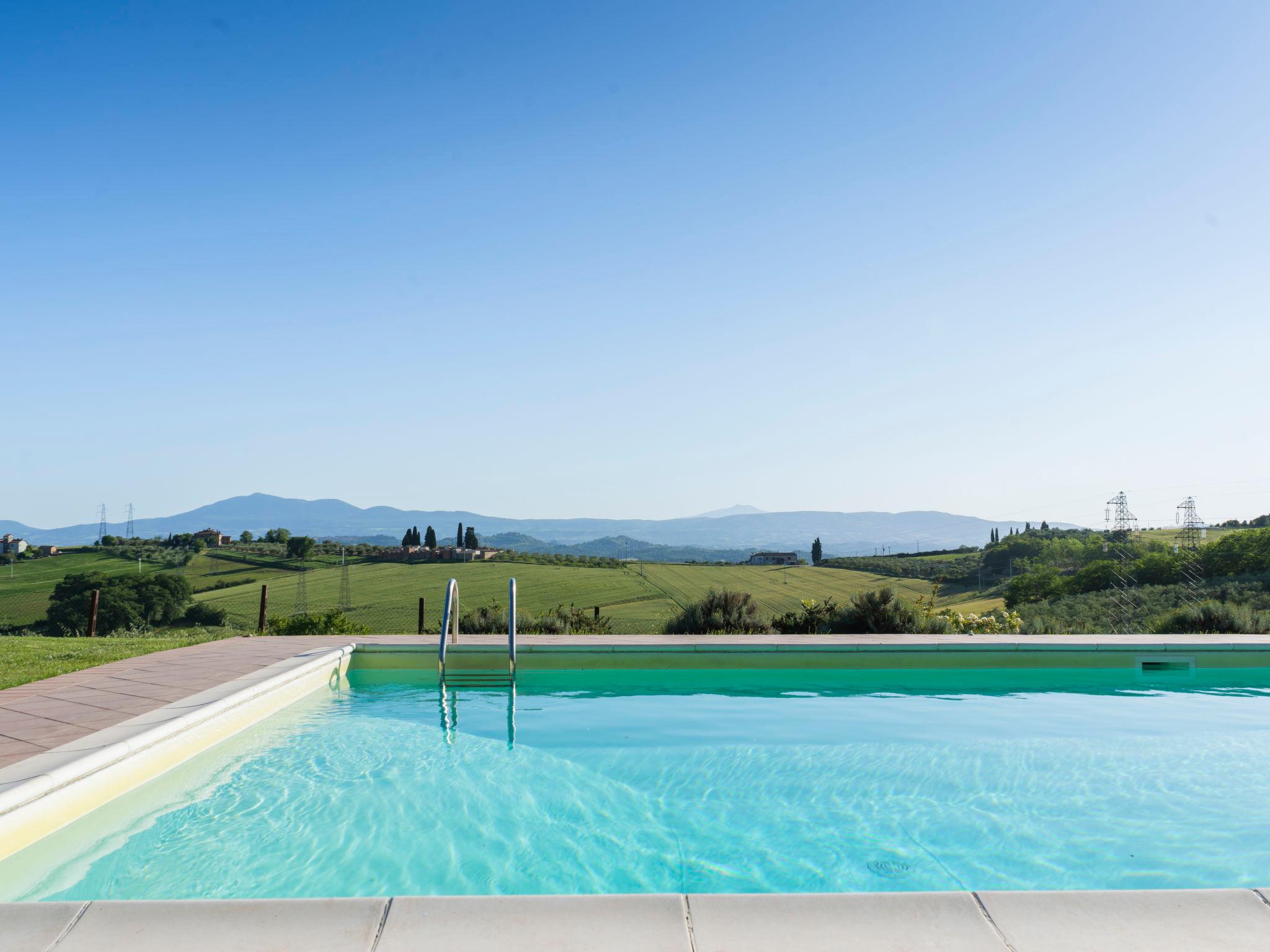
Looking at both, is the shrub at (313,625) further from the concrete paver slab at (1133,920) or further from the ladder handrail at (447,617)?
the concrete paver slab at (1133,920)

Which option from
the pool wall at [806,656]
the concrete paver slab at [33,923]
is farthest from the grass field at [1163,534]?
the concrete paver slab at [33,923]

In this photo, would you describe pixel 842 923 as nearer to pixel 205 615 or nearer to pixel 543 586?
pixel 543 586

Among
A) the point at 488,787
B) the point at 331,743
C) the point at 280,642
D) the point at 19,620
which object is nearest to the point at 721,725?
the point at 488,787

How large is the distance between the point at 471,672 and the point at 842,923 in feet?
18.8

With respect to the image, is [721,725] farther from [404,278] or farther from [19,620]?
[19,620]

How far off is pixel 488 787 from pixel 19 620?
3799 cm

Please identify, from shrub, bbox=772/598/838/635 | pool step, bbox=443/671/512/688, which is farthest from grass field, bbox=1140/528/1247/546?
pool step, bbox=443/671/512/688

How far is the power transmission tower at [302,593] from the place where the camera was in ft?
105

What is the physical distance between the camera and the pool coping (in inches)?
72.2

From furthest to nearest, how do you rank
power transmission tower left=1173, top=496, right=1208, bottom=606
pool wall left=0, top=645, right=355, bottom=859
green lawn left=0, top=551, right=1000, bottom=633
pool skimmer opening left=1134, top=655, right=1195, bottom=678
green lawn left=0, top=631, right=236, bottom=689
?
green lawn left=0, top=551, right=1000, bottom=633 < power transmission tower left=1173, top=496, right=1208, bottom=606 < pool skimmer opening left=1134, top=655, right=1195, bottom=678 < green lawn left=0, top=631, right=236, bottom=689 < pool wall left=0, top=645, right=355, bottom=859

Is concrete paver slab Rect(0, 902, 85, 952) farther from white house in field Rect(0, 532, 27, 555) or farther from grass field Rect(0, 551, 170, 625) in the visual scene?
white house in field Rect(0, 532, 27, 555)

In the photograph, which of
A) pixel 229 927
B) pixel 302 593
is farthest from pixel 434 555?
pixel 229 927

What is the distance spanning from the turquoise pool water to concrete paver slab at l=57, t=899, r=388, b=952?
1.02 meters

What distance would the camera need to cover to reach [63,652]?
7.07m
